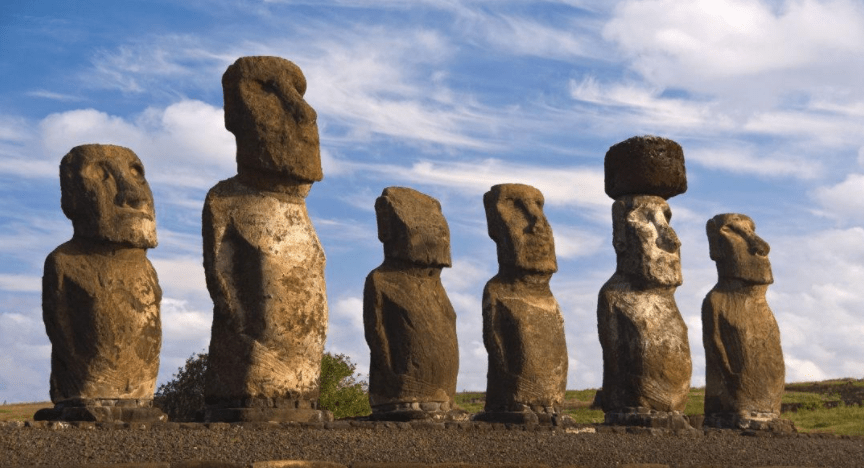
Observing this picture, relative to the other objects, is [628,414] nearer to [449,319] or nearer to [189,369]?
[449,319]

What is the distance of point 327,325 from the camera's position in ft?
43.8

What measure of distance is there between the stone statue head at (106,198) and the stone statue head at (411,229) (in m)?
3.23

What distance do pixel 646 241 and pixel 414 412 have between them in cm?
454

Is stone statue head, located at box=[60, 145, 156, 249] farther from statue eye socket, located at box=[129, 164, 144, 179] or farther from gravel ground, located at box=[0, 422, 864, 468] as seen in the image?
gravel ground, located at box=[0, 422, 864, 468]

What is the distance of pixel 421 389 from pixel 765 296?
22.4 feet

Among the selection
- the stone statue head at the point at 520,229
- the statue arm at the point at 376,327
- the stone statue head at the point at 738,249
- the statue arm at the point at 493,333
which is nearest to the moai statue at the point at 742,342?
the stone statue head at the point at 738,249

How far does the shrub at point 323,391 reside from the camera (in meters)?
21.7

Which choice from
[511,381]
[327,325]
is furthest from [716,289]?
[327,325]

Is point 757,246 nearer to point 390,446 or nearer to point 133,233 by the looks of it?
point 390,446

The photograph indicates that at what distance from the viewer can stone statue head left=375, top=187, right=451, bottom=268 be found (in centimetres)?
1520

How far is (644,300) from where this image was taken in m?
17.2

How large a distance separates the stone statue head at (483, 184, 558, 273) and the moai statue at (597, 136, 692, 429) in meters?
1.32

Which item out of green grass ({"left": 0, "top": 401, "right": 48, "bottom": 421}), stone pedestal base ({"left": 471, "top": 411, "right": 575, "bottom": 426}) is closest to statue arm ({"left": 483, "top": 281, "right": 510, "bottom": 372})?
stone pedestal base ({"left": 471, "top": 411, "right": 575, "bottom": 426})

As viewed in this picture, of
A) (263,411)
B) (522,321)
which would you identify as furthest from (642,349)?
(263,411)
